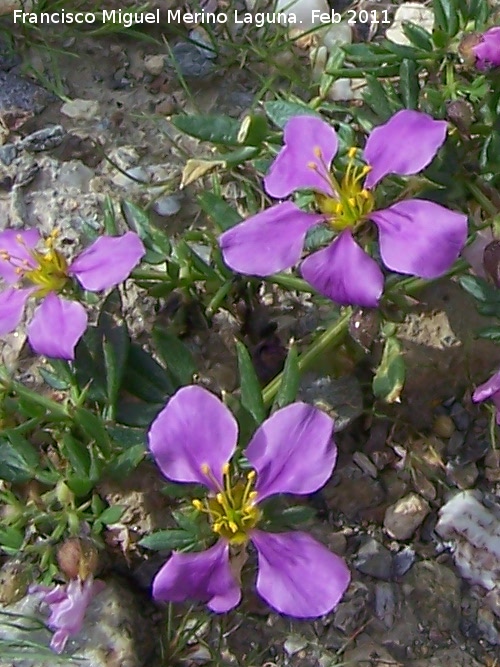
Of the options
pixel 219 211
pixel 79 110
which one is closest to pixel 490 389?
pixel 219 211

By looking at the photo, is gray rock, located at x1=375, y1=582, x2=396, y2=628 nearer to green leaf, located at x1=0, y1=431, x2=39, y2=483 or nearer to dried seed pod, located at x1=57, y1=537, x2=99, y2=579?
dried seed pod, located at x1=57, y1=537, x2=99, y2=579

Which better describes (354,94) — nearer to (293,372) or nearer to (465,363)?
(465,363)

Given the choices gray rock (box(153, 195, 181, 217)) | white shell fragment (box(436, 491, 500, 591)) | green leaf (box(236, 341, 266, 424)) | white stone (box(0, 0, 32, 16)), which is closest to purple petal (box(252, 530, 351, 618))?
green leaf (box(236, 341, 266, 424))

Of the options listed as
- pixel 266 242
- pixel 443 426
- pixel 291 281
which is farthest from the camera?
pixel 443 426

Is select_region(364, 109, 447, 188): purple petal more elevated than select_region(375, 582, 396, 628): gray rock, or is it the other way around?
select_region(364, 109, 447, 188): purple petal

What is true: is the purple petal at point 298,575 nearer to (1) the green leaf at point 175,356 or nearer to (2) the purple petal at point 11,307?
(1) the green leaf at point 175,356

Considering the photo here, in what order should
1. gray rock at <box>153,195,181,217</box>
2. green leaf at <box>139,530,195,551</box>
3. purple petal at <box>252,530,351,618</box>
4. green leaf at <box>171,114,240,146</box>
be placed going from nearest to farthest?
1. purple petal at <box>252,530,351,618</box>
2. green leaf at <box>139,530,195,551</box>
3. green leaf at <box>171,114,240,146</box>
4. gray rock at <box>153,195,181,217</box>

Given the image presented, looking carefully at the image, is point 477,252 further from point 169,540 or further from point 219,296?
point 169,540
